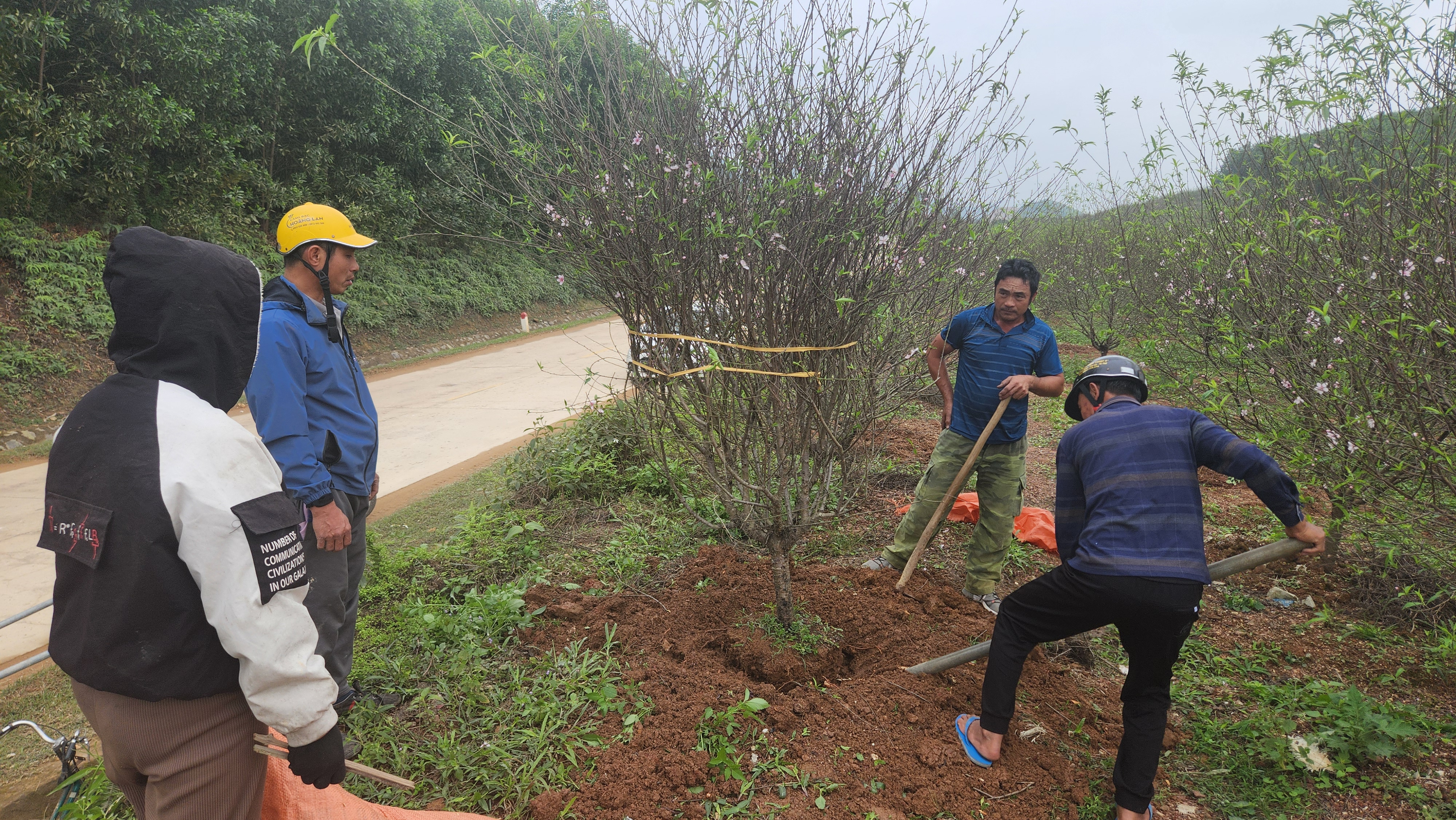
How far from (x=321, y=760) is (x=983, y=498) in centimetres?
334

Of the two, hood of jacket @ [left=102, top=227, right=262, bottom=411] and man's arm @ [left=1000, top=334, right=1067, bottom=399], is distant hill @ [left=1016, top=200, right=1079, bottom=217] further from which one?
hood of jacket @ [left=102, top=227, right=262, bottom=411]

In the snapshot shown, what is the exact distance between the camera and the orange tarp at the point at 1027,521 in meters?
4.86

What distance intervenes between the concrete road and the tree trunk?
1.15 metres

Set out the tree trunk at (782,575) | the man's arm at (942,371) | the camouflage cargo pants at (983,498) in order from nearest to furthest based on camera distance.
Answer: the tree trunk at (782,575)
the camouflage cargo pants at (983,498)
the man's arm at (942,371)

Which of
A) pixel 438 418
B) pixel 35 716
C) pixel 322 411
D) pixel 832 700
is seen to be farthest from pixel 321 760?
pixel 438 418

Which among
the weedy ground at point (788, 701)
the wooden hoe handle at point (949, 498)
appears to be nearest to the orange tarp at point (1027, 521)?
the weedy ground at point (788, 701)

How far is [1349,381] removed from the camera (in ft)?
11.4

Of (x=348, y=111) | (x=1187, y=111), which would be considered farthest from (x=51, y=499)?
(x=348, y=111)

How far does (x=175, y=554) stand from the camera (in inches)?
58.5

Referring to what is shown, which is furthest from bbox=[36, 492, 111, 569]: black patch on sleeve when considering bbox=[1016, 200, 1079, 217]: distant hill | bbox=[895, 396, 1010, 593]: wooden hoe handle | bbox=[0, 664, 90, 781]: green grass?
bbox=[1016, 200, 1079, 217]: distant hill

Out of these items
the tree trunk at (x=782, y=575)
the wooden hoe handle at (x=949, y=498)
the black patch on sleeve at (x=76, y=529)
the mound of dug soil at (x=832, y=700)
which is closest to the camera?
the black patch on sleeve at (x=76, y=529)

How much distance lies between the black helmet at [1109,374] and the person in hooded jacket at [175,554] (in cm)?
259

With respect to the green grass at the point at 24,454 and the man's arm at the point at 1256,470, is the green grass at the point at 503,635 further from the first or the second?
the green grass at the point at 24,454

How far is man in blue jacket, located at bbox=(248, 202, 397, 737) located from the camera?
8.20 ft
